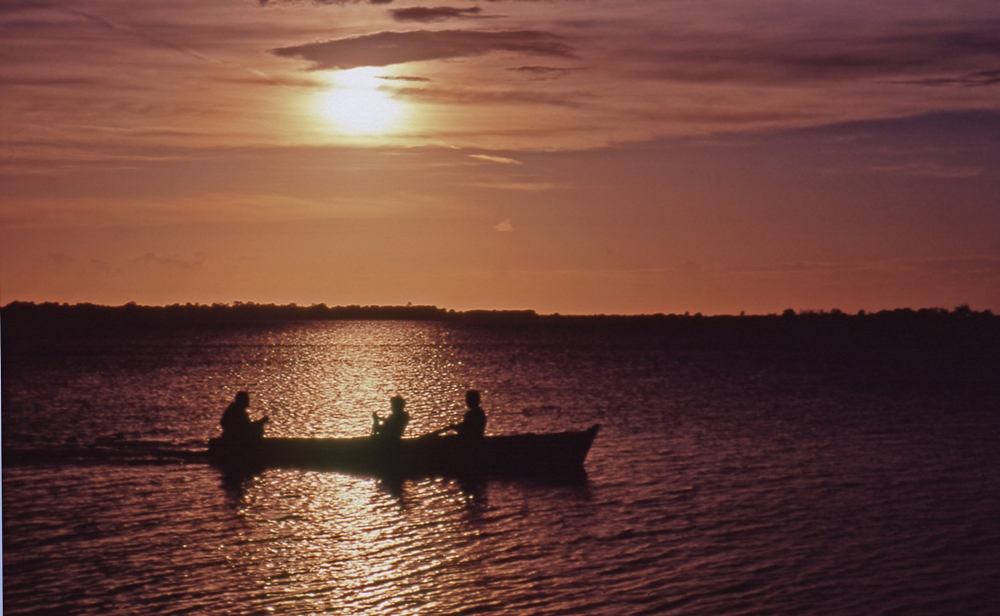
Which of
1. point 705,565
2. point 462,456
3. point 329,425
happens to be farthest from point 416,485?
point 329,425

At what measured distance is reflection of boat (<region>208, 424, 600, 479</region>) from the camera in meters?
27.3

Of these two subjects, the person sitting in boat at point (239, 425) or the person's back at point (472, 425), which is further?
the person sitting in boat at point (239, 425)

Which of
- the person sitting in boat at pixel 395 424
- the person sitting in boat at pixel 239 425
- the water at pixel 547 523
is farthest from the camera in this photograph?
the person sitting in boat at pixel 239 425

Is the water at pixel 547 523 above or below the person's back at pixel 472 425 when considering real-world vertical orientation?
below

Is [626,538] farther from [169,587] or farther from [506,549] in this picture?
[169,587]

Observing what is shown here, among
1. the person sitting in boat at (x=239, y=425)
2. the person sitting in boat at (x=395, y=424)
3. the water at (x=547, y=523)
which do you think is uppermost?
the person sitting in boat at (x=239, y=425)

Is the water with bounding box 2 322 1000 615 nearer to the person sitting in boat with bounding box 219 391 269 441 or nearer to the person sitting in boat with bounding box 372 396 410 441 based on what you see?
the person sitting in boat with bounding box 219 391 269 441

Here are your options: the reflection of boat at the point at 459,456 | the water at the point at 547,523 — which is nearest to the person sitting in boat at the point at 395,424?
the reflection of boat at the point at 459,456

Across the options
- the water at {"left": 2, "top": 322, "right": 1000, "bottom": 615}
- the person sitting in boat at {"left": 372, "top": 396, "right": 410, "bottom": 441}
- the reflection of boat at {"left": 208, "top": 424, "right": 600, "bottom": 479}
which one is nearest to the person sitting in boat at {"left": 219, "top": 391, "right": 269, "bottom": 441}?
the reflection of boat at {"left": 208, "top": 424, "right": 600, "bottom": 479}

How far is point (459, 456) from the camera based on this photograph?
89.8 ft

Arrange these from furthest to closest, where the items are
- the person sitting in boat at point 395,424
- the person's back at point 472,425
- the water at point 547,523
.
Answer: the person sitting in boat at point 395,424
the person's back at point 472,425
the water at point 547,523

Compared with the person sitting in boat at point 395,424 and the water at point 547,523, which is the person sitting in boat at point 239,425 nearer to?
the water at point 547,523

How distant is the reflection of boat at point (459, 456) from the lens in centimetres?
2728

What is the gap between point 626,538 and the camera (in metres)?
19.7
